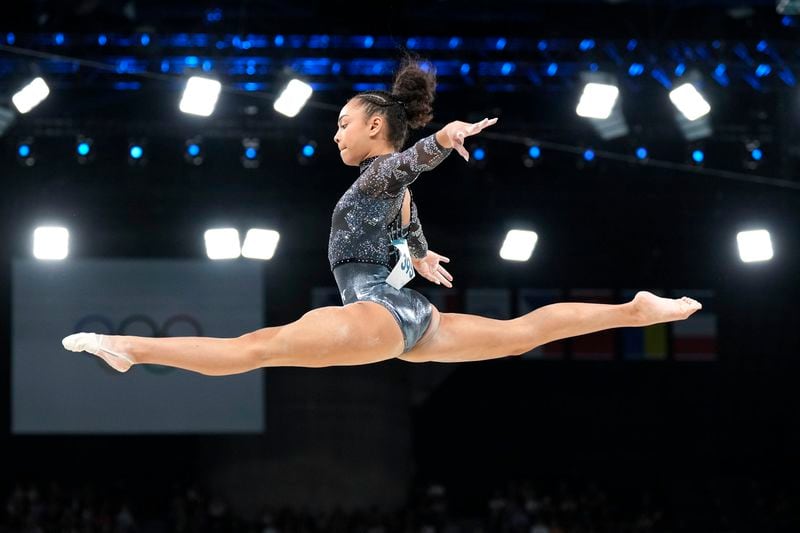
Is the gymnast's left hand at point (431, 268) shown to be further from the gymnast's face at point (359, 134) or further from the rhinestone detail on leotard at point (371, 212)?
the gymnast's face at point (359, 134)

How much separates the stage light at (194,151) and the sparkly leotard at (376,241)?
5.80 metres

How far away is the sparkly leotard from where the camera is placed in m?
3.82

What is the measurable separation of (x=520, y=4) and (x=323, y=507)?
18.8ft

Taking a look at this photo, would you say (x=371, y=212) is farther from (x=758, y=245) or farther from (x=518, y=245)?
(x=758, y=245)

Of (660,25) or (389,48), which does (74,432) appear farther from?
(660,25)

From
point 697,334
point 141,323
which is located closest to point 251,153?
point 141,323

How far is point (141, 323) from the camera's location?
11.0 metres

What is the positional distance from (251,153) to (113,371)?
295 cm

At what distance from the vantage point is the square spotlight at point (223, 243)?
6762mm

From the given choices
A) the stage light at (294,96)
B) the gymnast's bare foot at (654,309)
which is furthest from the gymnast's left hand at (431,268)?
the stage light at (294,96)

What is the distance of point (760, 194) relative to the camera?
10.4 metres

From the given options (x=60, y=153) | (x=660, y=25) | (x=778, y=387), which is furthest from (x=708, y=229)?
(x=60, y=153)

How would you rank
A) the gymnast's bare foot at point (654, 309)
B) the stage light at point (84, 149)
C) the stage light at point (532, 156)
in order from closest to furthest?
the gymnast's bare foot at point (654, 309)
the stage light at point (84, 149)
the stage light at point (532, 156)

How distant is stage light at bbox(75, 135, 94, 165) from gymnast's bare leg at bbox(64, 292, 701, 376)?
6113 millimetres
